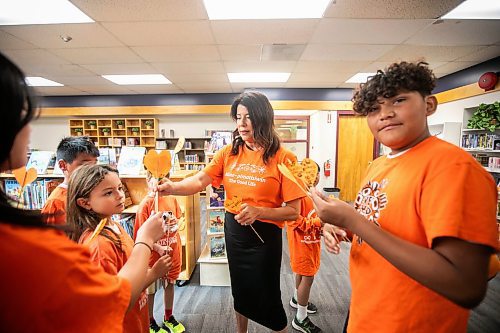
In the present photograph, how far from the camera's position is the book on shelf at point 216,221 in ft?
9.04

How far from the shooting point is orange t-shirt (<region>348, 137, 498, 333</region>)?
578 millimetres

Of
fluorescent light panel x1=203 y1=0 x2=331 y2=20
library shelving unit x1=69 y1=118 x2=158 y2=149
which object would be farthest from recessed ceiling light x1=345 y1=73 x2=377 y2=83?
library shelving unit x1=69 y1=118 x2=158 y2=149

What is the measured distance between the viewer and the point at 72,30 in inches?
124

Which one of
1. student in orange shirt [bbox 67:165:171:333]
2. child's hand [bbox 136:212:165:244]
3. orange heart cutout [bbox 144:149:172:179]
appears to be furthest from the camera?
orange heart cutout [bbox 144:149:172:179]

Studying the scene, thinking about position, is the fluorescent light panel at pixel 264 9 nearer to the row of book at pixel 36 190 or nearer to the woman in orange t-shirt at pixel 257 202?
the woman in orange t-shirt at pixel 257 202

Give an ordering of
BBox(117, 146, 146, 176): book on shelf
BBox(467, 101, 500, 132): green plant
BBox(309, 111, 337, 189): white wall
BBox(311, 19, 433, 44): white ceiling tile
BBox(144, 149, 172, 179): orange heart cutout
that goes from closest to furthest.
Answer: BBox(144, 149, 172, 179): orange heart cutout < BBox(117, 146, 146, 176): book on shelf < BBox(311, 19, 433, 44): white ceiling tile < BBox(467, 101, 500, 132): green plant < BBox(309, 111, 337, 189): white wall

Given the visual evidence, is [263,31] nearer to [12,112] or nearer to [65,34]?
[65,34]

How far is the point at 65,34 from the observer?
128 inches

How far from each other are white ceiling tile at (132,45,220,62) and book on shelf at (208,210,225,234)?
8.27 ft

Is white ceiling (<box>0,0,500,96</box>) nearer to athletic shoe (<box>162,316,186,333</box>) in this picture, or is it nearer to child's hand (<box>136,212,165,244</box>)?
child's hand (<box>136,212,165,244</box>)

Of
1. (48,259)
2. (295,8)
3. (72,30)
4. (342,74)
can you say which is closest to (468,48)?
(342,74)

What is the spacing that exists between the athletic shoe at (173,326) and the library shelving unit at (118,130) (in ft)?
20.8

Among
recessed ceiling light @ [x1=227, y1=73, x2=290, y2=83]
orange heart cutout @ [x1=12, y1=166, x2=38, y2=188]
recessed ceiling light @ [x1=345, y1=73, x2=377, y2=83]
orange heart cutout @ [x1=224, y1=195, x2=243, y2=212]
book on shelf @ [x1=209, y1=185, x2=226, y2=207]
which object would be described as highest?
recessed ceiling light @ [x1=227, y1=73, x2=290, y2=83]

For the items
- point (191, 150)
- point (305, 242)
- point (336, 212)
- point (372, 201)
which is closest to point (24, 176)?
point (336, 212)
